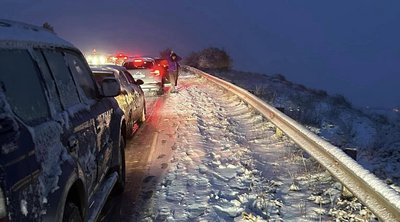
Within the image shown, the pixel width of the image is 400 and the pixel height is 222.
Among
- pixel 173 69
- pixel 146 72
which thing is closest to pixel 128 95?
pixel 146 72

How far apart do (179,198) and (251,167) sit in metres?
1.53

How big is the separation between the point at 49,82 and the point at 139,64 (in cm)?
1753

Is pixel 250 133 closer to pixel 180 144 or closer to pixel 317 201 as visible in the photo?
pixel 180 144

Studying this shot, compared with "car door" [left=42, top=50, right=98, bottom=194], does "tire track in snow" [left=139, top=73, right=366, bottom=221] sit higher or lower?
lower

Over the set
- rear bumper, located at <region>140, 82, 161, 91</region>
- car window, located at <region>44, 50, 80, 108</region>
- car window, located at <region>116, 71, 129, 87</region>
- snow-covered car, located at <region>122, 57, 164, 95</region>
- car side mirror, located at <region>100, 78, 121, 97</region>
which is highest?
car window, located at <region>44, 50, 80, 108</region>

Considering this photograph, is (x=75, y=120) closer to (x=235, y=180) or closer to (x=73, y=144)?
(x=73, y=144)

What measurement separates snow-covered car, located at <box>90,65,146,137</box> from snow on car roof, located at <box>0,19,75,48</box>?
544 cm

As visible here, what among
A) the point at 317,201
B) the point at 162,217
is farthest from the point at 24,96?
the point at 317,201

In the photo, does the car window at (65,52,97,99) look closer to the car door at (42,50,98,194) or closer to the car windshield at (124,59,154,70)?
the car door at (42,50,98,194)

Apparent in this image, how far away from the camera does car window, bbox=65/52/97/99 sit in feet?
16.7

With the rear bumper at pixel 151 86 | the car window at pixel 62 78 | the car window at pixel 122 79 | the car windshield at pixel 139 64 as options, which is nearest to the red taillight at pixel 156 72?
the car windshield at pixel 139 64

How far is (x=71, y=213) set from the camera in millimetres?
3539

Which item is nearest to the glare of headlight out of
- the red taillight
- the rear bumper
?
the red taillight

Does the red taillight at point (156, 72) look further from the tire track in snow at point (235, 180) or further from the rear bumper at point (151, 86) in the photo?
the tire track in snow at point (235, 180)
